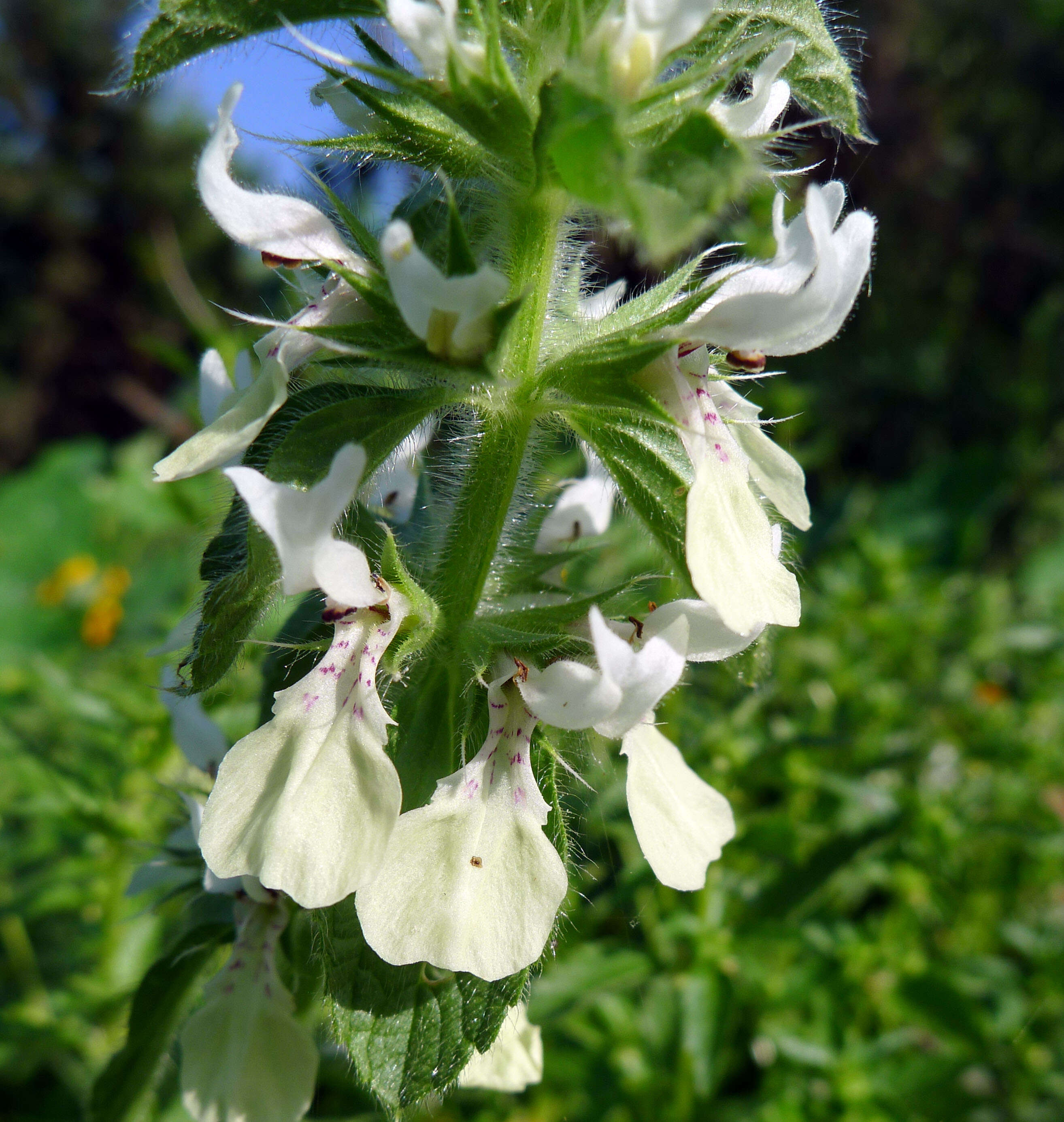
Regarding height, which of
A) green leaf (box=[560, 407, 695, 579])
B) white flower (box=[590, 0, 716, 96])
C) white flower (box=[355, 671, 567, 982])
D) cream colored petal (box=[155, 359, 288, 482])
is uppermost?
white flower (box=[590, 0, 716, 96])

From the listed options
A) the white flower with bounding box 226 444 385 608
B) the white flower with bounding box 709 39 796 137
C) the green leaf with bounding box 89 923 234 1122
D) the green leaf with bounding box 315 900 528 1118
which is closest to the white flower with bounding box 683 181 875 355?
the white flower with bounding box 709 39 796 137

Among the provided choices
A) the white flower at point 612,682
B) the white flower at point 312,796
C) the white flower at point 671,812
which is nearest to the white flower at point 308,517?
the white flower at point 312,796

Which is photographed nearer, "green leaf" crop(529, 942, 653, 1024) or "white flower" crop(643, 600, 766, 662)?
"white flower" crop(643, 600, 766, 662)

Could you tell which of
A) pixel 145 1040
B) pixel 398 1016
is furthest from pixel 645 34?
pixel 145 1040

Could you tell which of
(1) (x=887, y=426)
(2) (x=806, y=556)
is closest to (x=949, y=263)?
(1) (x=887, y=426)

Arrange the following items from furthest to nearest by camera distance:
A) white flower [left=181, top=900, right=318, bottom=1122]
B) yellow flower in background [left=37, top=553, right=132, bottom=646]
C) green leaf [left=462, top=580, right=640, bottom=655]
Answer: yellow flower in background [left=37, top=553, right=132, bottom=646] → white flower [left=181, top=900, right=318, bottom=1122] → green leaf [left=462, top=580, right=640, bottom=655]

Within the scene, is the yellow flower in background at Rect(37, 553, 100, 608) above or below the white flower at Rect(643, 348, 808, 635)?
below

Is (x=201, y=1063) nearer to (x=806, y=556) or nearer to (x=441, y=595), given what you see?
(x=441, y=595)

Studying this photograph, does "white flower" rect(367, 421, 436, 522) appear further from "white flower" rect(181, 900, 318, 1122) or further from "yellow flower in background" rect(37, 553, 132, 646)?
"yellow flower in background" rect(37, 553, 132, 646)
